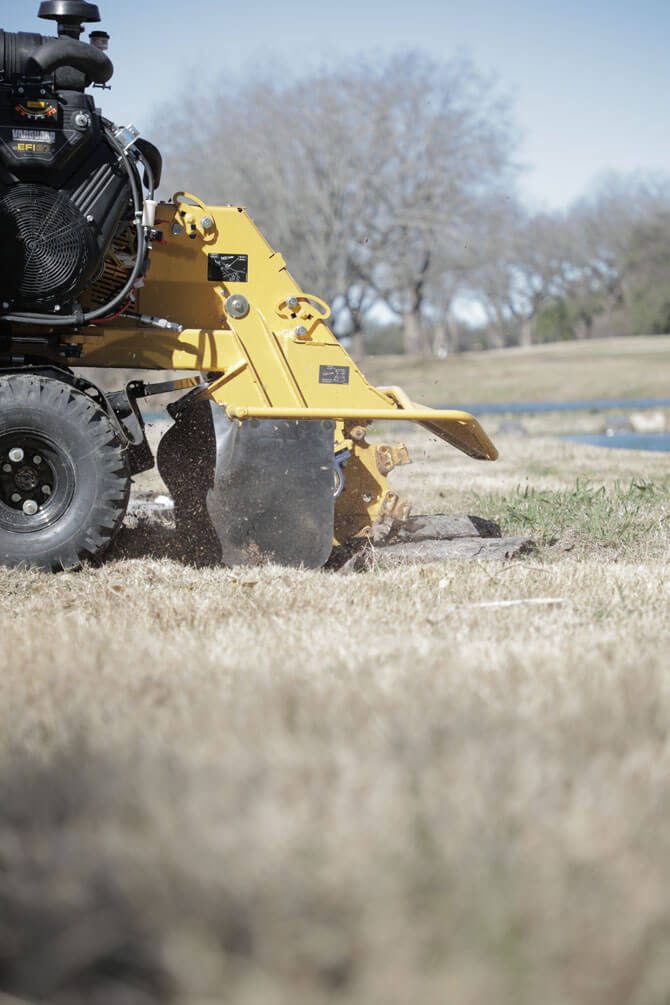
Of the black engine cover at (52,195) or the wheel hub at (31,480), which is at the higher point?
the black engine cover at (52,195)

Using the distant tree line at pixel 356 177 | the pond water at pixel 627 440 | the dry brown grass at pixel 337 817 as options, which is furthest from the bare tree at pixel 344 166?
the dry brown grass at pixel 337 817

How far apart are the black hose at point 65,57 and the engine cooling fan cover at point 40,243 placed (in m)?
0.52

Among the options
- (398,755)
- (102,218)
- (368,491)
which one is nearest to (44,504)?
(102,218)

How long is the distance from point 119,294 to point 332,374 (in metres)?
1.15

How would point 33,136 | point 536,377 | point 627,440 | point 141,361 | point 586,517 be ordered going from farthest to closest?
point 536,377 < point 627,440 < point 586,517 < point 141,361 < point 33,136

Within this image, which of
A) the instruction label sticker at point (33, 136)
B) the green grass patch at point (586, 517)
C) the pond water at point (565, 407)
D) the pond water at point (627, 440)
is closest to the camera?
the instruction label sticker at point (33, 136)

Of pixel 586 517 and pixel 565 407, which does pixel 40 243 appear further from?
pixel 565 407

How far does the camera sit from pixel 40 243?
4262 mm

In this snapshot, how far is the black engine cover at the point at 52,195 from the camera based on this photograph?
420cm

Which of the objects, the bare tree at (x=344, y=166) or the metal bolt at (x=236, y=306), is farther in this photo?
the bare tree at (x=344, y=166)

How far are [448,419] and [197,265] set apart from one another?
1.51m

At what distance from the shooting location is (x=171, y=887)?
1.58m

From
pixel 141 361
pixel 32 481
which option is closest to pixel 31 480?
pixel 32 481

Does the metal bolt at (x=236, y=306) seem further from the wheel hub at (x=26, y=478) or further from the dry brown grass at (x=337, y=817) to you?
the dry brown grass at (x=337, y=817)
